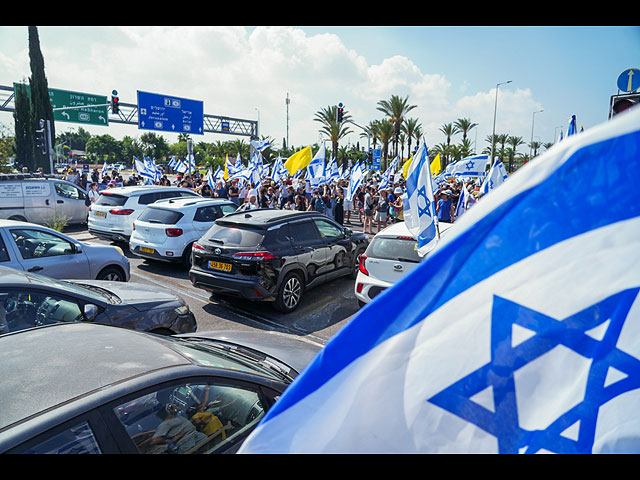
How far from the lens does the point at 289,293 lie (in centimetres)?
727

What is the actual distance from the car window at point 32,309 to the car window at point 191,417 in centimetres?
238

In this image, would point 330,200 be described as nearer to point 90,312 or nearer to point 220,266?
point 220,266

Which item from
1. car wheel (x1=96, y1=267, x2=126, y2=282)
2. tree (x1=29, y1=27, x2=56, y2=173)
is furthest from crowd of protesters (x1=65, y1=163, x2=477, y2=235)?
tree (x1=29, y1=27, x2=56, y2=173)

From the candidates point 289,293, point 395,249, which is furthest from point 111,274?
point 395,249

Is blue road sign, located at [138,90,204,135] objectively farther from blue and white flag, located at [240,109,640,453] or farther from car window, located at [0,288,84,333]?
blue and white flag, located at [240,109,640,453]

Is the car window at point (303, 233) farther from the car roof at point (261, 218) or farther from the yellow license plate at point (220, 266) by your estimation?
the yellow license plate at point (220, 266)

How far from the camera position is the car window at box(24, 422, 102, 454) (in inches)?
71.8

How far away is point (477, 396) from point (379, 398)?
0.30 m

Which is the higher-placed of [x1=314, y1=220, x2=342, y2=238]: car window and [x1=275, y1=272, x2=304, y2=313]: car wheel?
[x1=314, y1=220, x2=342, y2=238]: car window

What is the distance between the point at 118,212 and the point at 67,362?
1013 cm

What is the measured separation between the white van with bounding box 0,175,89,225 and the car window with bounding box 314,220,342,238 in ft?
33.2

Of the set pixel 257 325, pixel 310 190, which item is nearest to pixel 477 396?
pixel 257 325

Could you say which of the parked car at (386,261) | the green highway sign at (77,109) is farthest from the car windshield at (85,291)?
the green highway sign at (77,109)

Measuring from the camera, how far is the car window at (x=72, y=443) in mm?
1823
